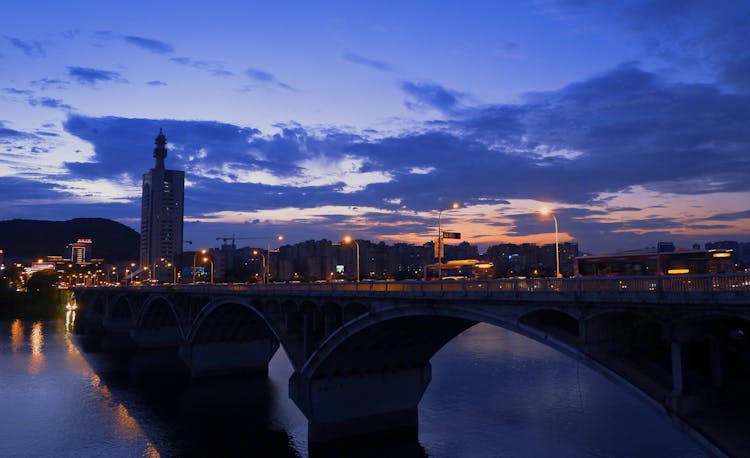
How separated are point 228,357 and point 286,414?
21630 mm

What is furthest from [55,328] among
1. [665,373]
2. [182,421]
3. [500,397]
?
[665,373]

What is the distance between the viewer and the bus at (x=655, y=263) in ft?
117

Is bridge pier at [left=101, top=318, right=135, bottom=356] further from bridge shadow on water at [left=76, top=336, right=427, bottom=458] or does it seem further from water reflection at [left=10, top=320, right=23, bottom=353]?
bridge shadow on water at [left=76, top=336, right=427, bottom=458]

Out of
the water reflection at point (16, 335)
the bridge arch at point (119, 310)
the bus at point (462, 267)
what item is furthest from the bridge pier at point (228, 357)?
the bridge arch at point (119, 310)

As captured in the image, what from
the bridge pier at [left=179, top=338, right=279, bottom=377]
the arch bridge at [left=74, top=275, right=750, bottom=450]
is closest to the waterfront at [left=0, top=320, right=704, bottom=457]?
the bridge pier at [left=179, top=338, right=279, bottom=377]

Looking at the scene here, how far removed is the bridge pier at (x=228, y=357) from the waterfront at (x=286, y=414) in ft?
7.08

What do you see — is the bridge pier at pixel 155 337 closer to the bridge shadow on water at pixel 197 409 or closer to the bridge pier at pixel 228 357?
the bridge shadow on water at pixel 197 409

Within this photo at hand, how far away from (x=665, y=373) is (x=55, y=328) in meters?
132

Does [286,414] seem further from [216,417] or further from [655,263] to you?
[655,263]

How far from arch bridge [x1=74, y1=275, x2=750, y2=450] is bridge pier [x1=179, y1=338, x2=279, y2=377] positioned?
12 centimetres

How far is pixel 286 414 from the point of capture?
49.2m

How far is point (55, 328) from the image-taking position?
413 feet

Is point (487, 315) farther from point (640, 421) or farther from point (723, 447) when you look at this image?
point (640, 421)

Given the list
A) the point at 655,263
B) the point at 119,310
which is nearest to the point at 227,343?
the point at 655,263
